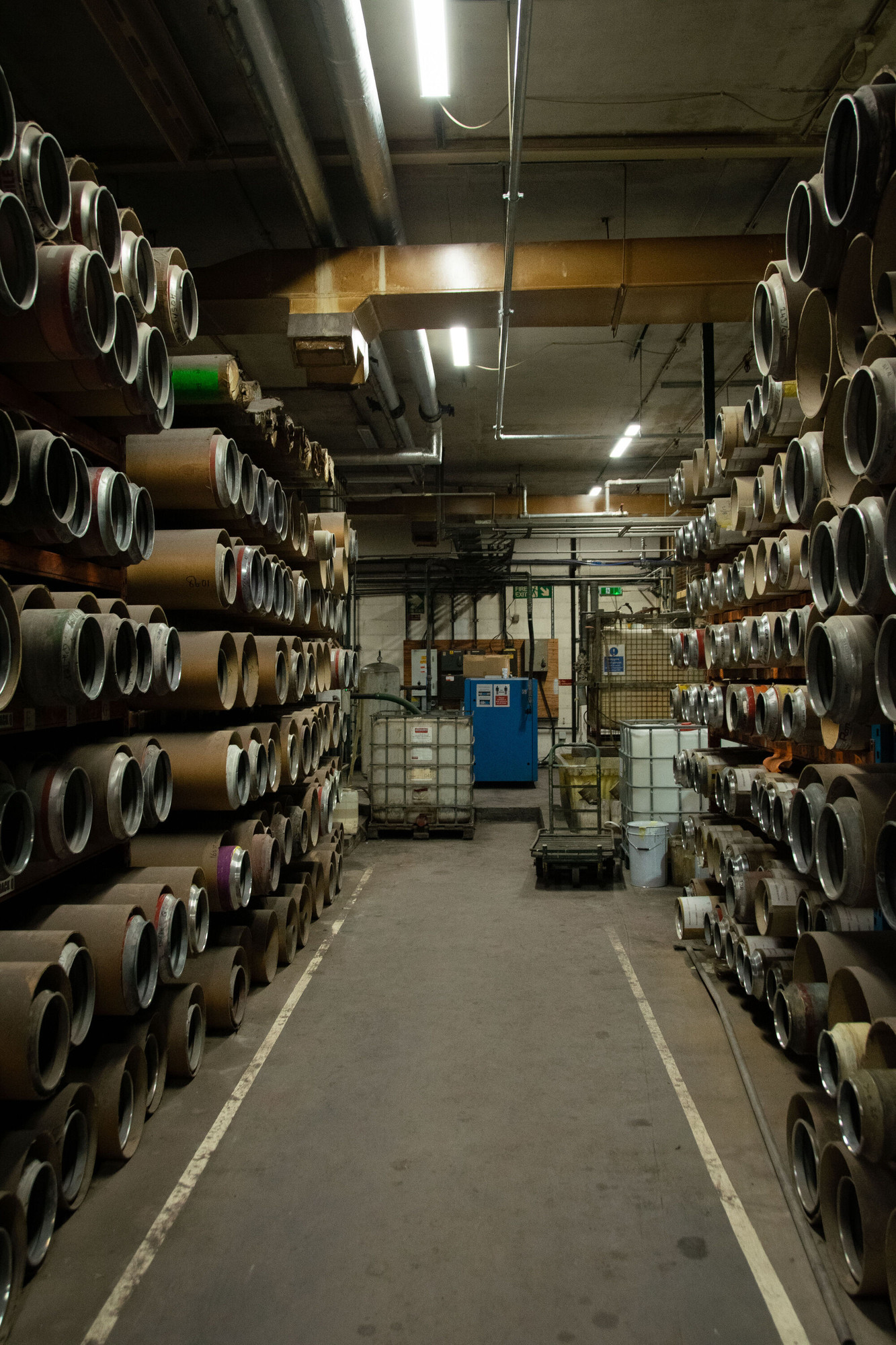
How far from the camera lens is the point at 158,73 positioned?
178 inches

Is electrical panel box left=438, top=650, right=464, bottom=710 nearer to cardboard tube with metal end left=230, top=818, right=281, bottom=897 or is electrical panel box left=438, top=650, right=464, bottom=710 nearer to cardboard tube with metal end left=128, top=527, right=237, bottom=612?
cardboard tube with metal end left=230, top=818, right=281, bottom=897

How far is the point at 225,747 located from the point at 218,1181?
1962 millimetres

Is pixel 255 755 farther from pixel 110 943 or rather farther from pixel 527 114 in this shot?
pixel 527 114

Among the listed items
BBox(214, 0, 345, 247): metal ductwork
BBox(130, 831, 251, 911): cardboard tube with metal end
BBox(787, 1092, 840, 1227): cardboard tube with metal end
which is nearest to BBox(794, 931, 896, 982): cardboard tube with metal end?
BBox(787, 1092, 840, 1227): cardboard tube with metal end

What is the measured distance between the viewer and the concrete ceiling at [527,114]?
14.9 ft

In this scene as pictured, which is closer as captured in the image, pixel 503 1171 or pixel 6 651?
pixel 6 651

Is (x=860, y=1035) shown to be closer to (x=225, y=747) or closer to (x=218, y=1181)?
(x=218, y=1181)

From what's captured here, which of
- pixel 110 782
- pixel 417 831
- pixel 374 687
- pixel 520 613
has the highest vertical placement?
pixel 520 613

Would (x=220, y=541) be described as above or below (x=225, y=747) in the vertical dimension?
above

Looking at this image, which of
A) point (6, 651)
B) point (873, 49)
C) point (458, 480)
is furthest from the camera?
point (458, 480)

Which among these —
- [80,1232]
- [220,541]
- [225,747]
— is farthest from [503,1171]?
[220,541]

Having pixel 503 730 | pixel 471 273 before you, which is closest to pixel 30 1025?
pixel 471 273

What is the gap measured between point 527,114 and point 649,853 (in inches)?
236

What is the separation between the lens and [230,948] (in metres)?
4.43
